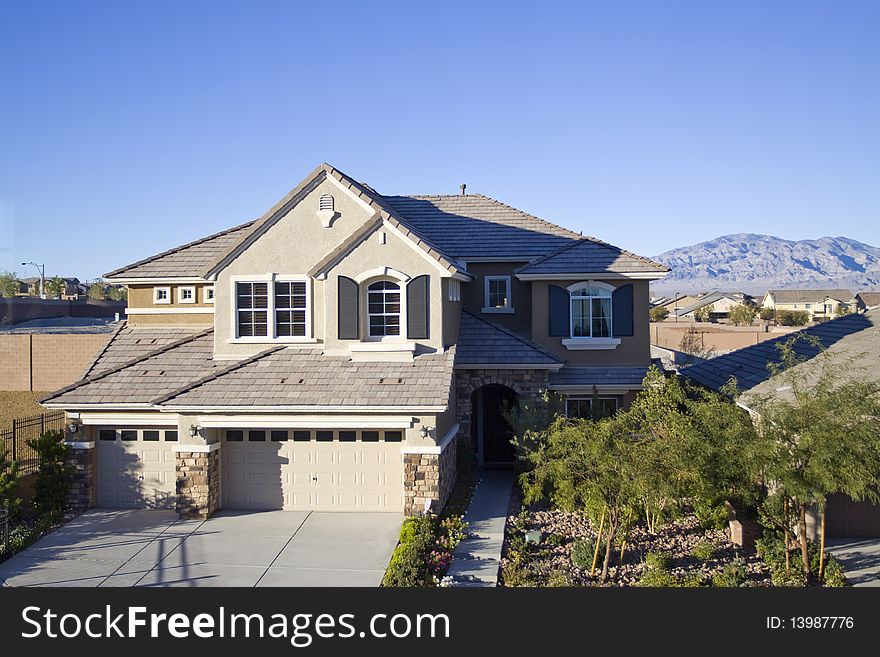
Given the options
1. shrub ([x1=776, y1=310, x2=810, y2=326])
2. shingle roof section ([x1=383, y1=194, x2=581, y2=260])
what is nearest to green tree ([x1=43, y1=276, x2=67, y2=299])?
shingle roof section ([x1=383, y1=194, x2=581, y2=260])

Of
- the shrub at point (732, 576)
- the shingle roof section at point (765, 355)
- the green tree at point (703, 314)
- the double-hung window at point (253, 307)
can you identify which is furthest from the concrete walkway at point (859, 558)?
the green tree at point (703, 314)

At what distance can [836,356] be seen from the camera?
682 inches

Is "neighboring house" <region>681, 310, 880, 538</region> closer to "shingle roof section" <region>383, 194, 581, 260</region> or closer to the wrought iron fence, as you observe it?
"shingle roof section" <region>383, 194, 581, 260</region>

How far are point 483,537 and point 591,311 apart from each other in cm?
902

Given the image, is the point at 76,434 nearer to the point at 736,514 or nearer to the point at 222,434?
the point at 222,434

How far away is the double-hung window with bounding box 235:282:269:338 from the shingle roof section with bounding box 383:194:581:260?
591cm

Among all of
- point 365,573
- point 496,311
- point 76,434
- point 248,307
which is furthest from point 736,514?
point 76,434

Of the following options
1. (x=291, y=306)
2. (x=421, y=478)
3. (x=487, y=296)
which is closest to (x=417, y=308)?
(x=291, y=306)

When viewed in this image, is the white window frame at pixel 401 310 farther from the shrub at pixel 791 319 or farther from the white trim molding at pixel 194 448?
the shrub at pixel 791 319

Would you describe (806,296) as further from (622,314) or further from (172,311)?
(172,311)

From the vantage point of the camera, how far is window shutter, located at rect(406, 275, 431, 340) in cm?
1744

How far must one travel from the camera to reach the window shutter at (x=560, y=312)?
2116 centimetres
